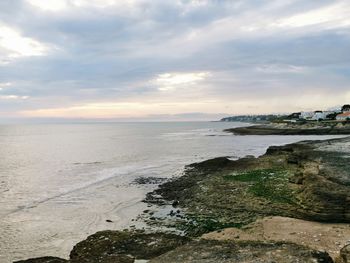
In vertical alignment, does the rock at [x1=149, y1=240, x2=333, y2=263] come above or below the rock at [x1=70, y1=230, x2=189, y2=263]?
above

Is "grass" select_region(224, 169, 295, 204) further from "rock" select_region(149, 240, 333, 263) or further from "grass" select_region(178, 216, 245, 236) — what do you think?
"rock" select_region(149, 240, 333, 263)

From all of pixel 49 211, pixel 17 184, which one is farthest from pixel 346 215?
pixel 17 184

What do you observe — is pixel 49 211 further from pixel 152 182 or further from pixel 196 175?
pixel 196 175

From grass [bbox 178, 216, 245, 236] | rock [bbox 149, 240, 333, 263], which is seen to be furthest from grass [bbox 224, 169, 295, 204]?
rock [bbox 149, 240, 333, 263]

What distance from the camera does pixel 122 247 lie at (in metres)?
14.2

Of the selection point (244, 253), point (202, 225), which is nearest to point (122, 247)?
point (202, 225)

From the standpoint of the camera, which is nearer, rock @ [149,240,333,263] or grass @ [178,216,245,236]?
rock @ [149,240,333,263]

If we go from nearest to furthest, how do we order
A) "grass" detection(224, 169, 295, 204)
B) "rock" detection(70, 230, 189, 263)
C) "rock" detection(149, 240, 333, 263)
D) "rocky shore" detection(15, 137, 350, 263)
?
"rock" detection(149, 240, 333, 263) → "rocky shore" detection(15, 137, 350, 263) → "rock" detection(70, 230, 189, 263) → "grass" detection(224, 169, 295, 204)

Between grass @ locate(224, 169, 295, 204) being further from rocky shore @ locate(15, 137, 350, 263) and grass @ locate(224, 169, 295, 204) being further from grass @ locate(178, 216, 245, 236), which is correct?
grass @ locate(178, 216, 245, 236)

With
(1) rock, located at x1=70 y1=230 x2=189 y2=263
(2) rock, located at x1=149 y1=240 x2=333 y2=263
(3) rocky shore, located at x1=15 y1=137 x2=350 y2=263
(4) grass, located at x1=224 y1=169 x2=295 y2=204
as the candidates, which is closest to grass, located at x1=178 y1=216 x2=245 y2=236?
(3) rocky shore, located at x1=15 y1=137 x2=350 y2=263

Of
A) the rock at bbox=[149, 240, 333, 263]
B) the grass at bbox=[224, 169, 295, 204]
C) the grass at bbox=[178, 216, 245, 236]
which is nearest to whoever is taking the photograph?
the rock at bbox=[149, 240, 333, 263]

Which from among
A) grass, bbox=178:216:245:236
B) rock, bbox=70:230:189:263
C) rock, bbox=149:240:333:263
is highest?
rock, bbox=149:240:333:263

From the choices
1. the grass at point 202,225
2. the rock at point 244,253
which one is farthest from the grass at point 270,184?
the rock at point 244,253

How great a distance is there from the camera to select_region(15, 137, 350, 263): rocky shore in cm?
1023
